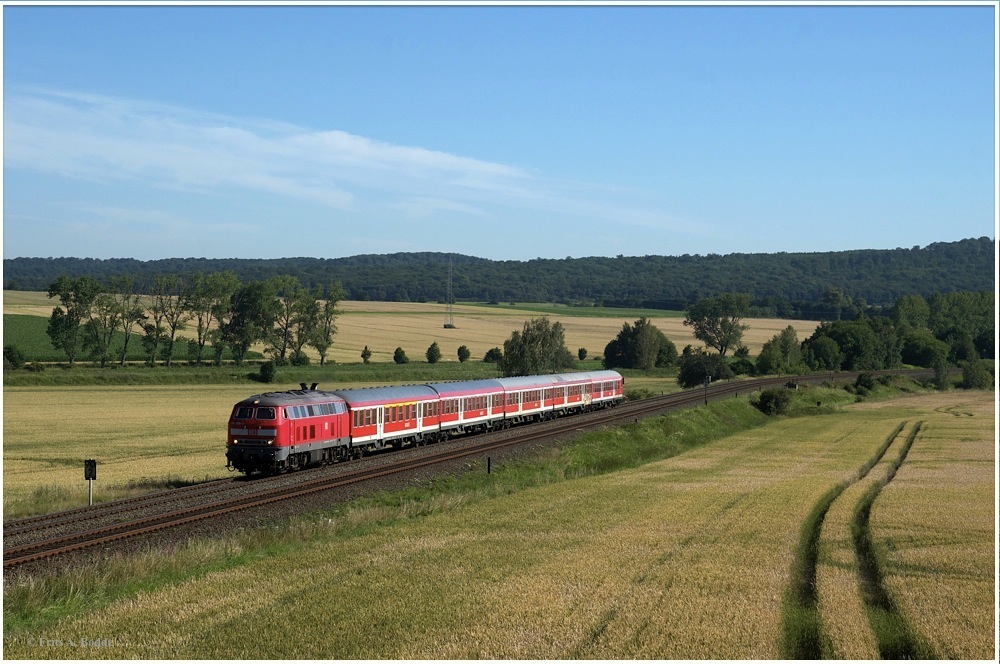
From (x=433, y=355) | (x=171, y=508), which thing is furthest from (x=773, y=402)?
(x=171, y=508)

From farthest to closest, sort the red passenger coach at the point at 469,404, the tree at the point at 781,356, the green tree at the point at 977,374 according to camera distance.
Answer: the tree at the point at 781,356
the green tree at the point at 977,374
the red passenger coach at the point at 469,404

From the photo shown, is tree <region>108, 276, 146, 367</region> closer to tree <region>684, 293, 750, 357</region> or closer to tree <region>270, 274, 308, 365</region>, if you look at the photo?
tree <region>270, 274, 308, 365</region>

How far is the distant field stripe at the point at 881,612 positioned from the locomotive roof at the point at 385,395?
23423 millimetres

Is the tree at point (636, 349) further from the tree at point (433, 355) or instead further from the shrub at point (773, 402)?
the shrub at point (773, 402)

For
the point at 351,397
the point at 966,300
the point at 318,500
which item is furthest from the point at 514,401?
the point at 966,300

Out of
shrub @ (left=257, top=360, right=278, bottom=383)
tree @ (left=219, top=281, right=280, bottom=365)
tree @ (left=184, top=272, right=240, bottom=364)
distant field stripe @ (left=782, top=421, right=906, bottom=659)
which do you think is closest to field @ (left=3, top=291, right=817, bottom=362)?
tree @ (left=219, top=281, right=280, bottom=365)

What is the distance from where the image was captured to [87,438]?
59.7 meters

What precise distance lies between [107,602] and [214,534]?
7.72 m

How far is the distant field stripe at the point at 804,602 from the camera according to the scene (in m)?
16.5

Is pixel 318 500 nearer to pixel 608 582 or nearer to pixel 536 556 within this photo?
pixel 536 556

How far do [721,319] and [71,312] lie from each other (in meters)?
101

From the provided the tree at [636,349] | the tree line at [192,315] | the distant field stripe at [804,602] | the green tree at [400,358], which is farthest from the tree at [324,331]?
the distant field stripe at [804,602]

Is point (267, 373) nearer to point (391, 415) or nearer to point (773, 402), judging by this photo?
point (773, 402)

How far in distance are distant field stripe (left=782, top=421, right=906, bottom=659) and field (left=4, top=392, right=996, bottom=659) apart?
0.64ft
